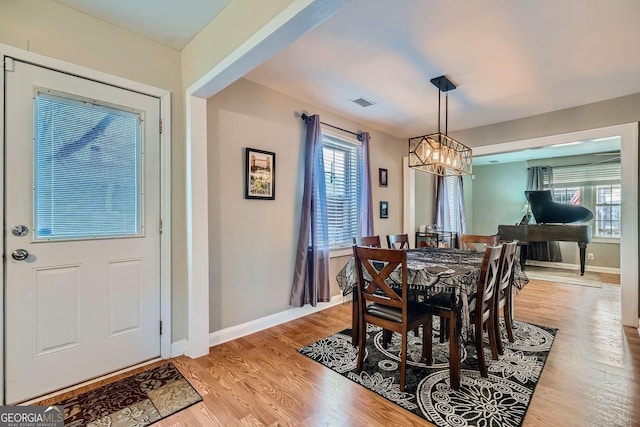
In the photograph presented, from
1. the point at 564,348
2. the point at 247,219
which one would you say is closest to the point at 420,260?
the point at 564,348

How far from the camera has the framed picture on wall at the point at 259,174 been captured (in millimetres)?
2920

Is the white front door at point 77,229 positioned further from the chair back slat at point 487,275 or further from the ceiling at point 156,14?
the chair back slat at point 487,275

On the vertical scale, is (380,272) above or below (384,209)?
below

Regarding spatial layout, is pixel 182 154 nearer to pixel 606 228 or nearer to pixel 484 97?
pixel 484 97

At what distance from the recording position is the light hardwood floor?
1.69 meters

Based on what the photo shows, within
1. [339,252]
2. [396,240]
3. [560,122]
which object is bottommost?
[339,252]

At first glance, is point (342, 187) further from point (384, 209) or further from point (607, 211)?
point (607, 211)

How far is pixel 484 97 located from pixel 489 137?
1184mm

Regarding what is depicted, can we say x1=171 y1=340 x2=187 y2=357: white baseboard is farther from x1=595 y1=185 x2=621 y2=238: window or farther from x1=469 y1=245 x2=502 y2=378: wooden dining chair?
x1=595 y1=185 x2=621 y2=238: window

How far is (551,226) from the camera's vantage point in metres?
5.42

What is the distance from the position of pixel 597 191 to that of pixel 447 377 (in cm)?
668

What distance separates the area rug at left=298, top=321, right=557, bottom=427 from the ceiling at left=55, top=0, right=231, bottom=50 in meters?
→ 2.70

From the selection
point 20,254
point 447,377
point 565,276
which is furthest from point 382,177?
point 565,276

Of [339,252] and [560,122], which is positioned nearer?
[560,122]
